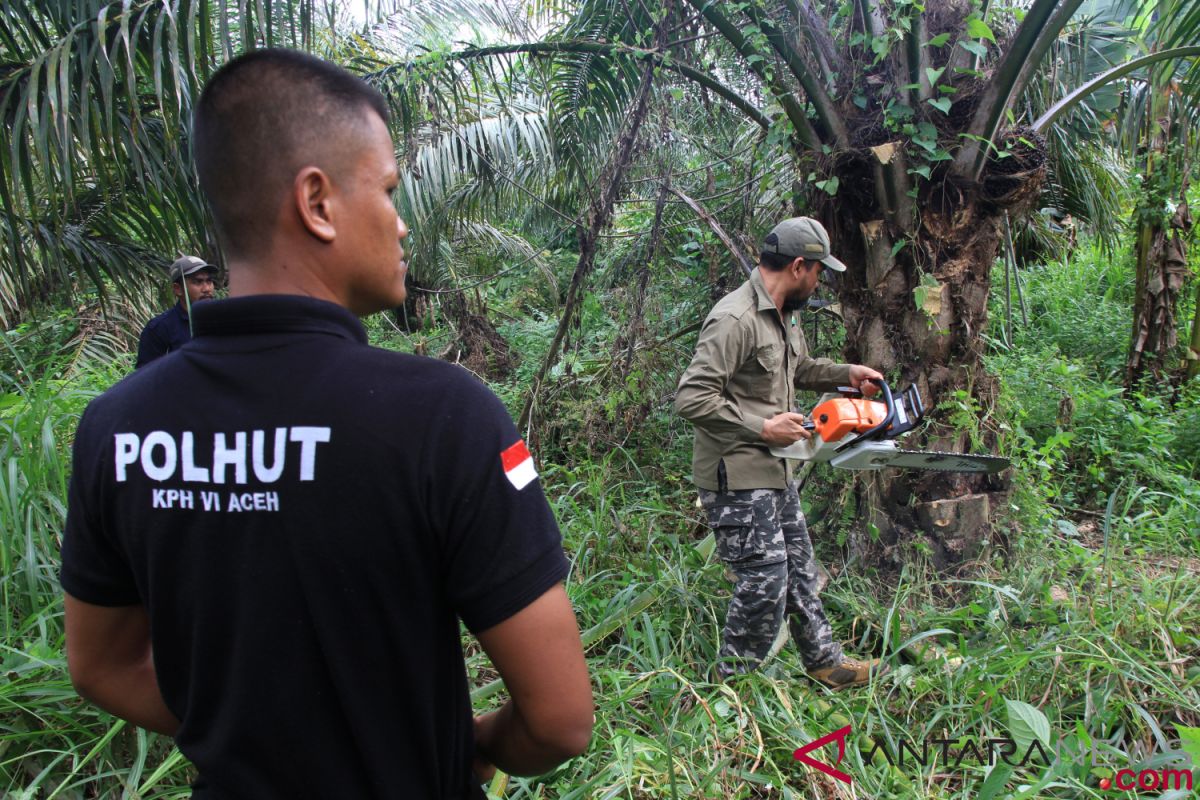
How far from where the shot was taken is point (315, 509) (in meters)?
0.91

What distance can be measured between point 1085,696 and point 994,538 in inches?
47.4

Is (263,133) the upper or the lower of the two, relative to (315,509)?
upper

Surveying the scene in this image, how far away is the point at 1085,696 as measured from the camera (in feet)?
9.30

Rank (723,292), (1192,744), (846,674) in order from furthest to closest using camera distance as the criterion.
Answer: (723,292), (846,674), (1192,744)

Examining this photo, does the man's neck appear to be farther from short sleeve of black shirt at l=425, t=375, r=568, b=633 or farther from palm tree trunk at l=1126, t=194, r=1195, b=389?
palm tree trunk at l=1126, t=194, r=1195, b=389

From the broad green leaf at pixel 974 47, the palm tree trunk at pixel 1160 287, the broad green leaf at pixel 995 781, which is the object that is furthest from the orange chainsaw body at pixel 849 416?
the palm tree trunk at pixel 1160 287

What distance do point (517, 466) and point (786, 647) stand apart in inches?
114

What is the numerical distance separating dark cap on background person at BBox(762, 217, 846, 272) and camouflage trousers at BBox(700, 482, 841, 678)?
3.13ft

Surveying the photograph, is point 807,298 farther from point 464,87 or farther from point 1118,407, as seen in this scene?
point 1118,407

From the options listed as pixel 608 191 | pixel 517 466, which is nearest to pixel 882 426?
pixel 608 191

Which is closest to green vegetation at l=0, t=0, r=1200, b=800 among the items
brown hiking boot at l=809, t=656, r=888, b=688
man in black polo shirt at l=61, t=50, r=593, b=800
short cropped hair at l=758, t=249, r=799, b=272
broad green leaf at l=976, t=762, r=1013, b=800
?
broad green leaf at l=976, t=762, r=1013, b=800

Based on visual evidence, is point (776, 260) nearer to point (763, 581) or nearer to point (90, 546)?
point (763, 581)

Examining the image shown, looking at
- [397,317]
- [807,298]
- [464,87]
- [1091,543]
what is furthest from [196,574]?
[397,317]

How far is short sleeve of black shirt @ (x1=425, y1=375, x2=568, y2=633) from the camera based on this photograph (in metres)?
0.90
